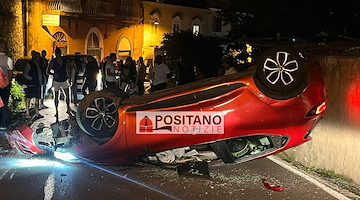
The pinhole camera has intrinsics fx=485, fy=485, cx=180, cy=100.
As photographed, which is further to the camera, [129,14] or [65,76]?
[129,14]

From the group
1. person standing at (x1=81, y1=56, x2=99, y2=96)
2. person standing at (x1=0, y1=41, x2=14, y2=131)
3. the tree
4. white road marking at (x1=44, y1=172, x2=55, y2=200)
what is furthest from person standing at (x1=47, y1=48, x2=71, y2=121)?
the tree

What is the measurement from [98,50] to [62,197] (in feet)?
94.2

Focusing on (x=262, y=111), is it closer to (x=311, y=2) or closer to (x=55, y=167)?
(x=55, y=167)

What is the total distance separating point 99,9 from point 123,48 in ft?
16.3

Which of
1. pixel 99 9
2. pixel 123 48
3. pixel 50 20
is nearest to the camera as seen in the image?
pixel 50 20

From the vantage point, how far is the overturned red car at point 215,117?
5.79m

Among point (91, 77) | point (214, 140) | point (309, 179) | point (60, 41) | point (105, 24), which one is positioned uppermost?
point (105, 24)

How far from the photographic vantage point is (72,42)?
3009 cm

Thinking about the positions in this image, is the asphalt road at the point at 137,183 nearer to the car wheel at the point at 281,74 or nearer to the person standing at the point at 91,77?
the car wheel at the point at 281,74

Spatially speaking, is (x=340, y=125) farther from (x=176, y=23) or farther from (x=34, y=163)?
(x=176, y=23)

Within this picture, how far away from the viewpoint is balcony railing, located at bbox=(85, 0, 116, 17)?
31391mm

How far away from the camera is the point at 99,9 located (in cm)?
3266

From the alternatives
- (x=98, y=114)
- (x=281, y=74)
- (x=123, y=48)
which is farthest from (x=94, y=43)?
(x=281, y=74)

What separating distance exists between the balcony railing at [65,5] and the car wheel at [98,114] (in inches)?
886
